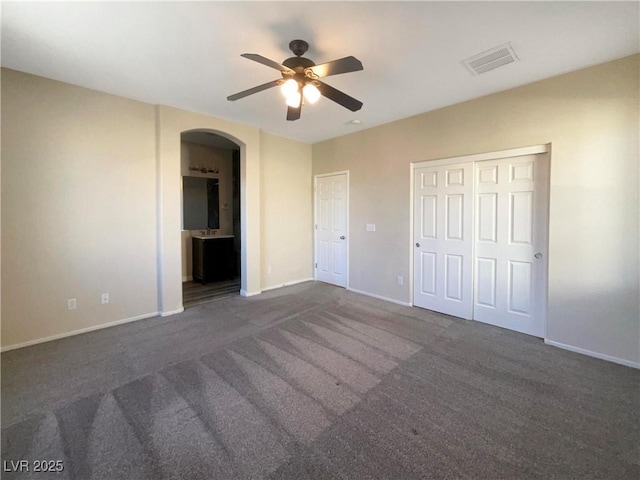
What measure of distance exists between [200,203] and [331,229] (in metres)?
2.80

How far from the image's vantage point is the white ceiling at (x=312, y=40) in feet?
6.28

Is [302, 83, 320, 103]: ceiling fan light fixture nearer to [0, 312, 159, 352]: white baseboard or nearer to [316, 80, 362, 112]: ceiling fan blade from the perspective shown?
[316, 80, 362, 112]: ceiling fan blade

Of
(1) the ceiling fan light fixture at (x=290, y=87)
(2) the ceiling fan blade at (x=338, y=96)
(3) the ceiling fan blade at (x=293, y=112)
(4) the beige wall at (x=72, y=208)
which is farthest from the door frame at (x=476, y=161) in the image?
(4) the beige wall at (x=72, y=208)

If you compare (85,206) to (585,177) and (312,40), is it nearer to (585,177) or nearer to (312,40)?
(312,40)

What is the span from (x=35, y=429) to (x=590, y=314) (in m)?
4.54

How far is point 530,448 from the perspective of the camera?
1608 mm

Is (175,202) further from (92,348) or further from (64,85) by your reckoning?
(92,348)

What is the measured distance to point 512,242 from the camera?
10.4ft

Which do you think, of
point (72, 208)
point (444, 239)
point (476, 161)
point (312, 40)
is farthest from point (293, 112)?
point (72, 208)

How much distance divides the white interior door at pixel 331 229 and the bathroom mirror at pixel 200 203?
7.38 ft

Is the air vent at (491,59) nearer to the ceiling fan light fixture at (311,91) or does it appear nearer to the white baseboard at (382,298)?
the ceiling fan light fixture at (311,91)

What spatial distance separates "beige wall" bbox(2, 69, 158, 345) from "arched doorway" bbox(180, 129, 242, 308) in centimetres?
164

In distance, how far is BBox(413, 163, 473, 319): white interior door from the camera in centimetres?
353

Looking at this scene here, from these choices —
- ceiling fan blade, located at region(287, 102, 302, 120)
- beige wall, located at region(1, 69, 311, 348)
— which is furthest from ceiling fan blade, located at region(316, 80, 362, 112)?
beige wall, located at region(1, 69, 311, 348)
